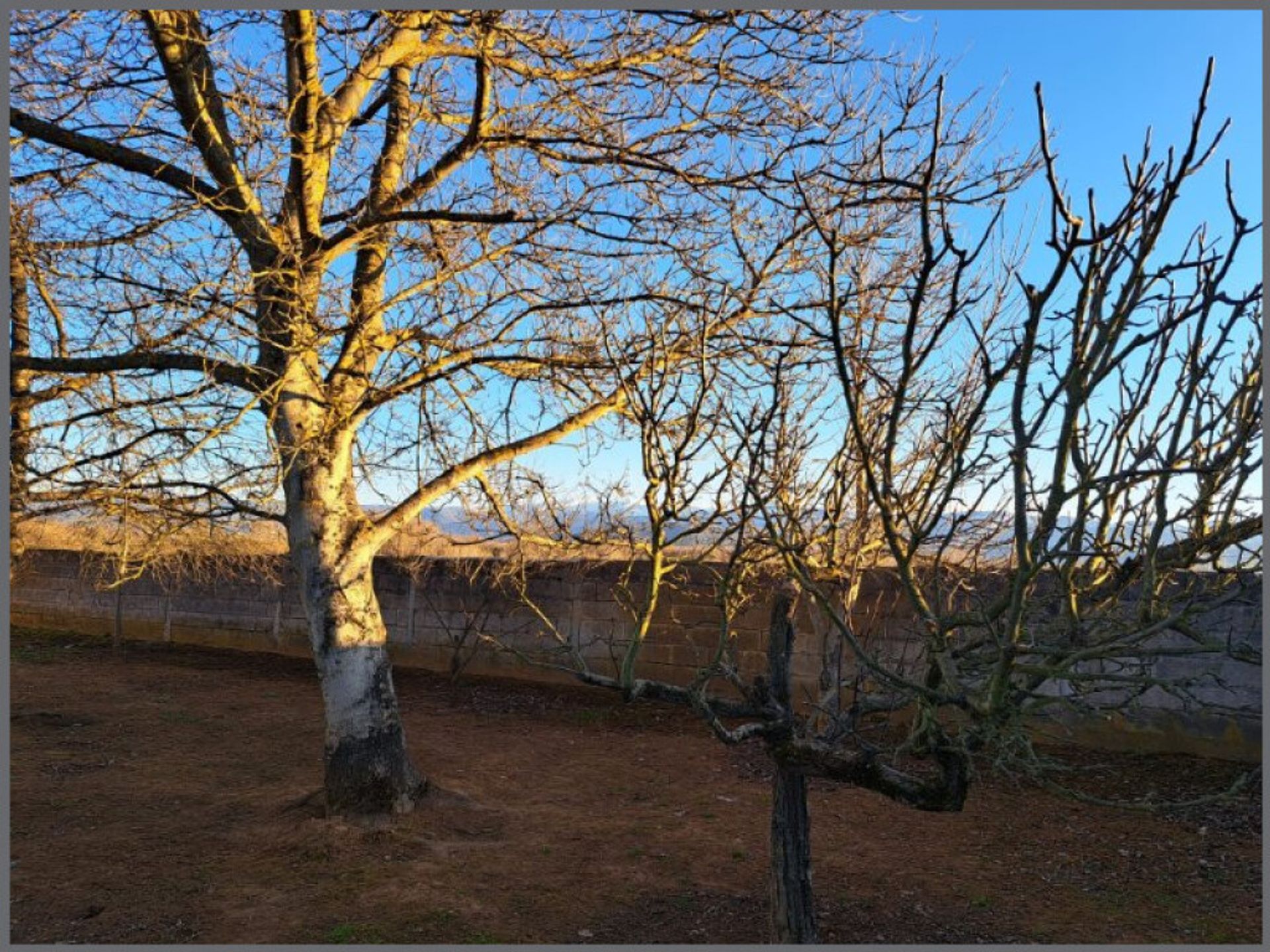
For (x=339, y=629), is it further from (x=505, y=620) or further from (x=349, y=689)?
(x=505, y=620)

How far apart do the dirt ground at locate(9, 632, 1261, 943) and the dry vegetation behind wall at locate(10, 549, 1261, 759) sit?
613mm

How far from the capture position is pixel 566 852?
17.2 ft

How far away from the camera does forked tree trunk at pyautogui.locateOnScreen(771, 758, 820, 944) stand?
364 cm

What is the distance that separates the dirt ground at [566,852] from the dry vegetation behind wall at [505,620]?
613 millimetres

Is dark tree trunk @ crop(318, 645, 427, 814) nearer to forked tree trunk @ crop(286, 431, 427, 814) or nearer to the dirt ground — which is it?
forked tree trunk @ crop(286, 431, 427, 814)

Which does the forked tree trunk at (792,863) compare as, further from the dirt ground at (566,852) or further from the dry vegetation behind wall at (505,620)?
the dry vegetation behind wall at (505,620)

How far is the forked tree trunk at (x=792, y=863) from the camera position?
11.9 ft

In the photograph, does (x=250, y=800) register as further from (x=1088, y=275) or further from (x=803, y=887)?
(x=1088, y=275)

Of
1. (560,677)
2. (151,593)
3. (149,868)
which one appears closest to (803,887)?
(149,868)

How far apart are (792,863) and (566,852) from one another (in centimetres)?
196

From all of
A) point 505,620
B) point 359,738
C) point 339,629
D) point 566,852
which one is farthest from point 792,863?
point 505,620

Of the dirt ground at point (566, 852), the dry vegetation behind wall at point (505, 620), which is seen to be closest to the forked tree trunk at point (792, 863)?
the dirt ground at point (566, 852)

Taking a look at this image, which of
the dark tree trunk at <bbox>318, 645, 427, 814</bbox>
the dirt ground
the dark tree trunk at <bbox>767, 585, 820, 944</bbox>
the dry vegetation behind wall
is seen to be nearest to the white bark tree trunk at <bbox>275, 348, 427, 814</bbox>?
the dark tree trunk at <bbox>318, 645, 427, 814</bbox>

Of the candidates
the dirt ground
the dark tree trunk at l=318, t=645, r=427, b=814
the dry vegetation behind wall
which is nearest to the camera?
the dirt ground
